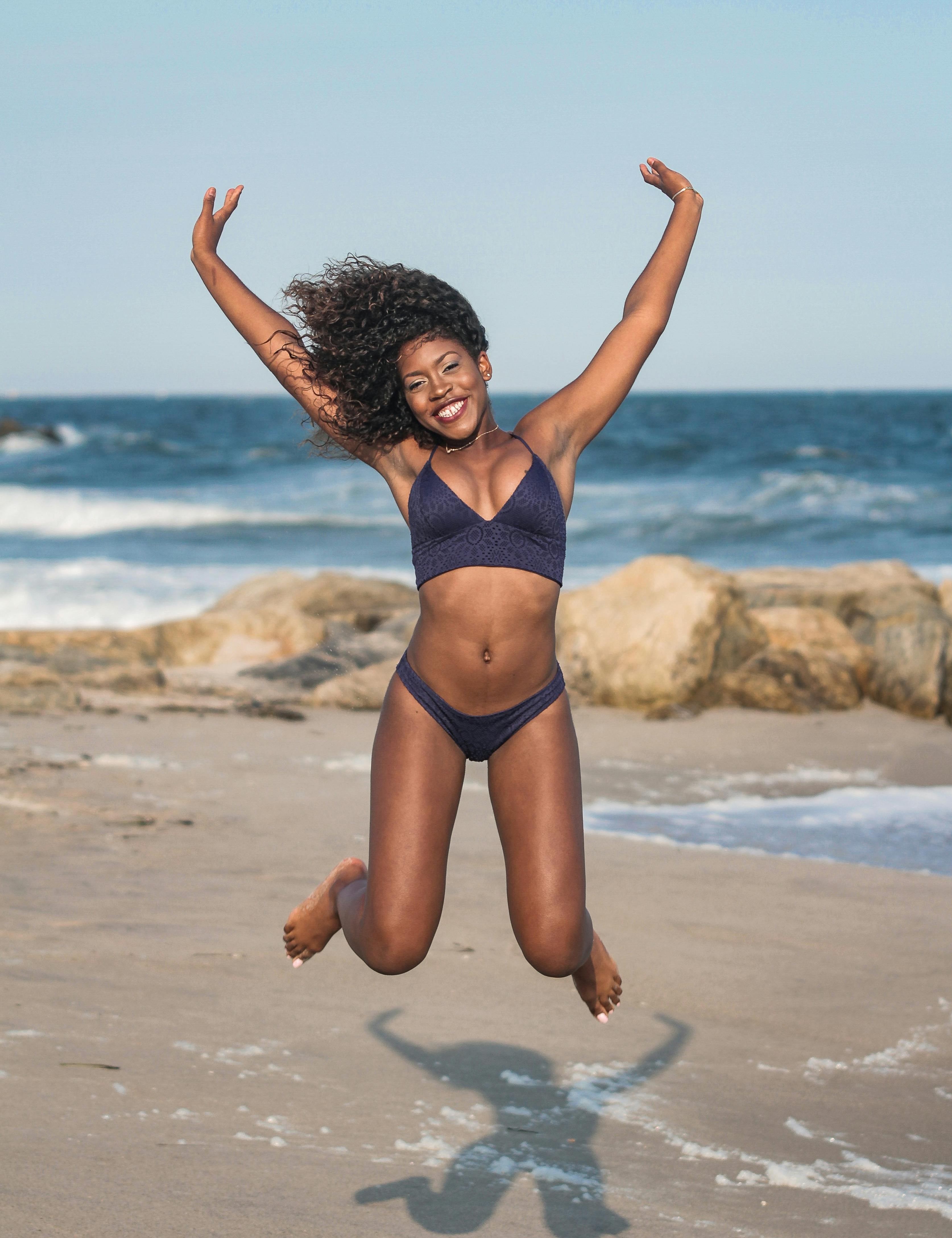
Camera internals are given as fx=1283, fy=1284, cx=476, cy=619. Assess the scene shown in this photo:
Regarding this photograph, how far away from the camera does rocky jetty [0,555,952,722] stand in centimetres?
1055

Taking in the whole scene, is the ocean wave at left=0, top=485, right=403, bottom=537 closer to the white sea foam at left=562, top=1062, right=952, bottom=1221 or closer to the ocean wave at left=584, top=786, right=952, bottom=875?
the ocean wave at left=584, top=786, right=952, bottom=875

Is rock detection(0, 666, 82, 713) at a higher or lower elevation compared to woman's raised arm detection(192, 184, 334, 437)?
lower

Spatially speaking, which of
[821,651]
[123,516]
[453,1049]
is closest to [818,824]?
[821,651]

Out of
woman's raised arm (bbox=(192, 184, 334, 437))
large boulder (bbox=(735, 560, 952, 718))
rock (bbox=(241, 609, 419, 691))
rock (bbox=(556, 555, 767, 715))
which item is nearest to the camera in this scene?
woman's raised arm (bbox=(192, 184, 334, 437))

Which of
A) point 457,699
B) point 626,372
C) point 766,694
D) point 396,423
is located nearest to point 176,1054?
point 457,699

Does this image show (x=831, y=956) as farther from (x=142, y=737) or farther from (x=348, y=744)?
(x=142, y=737)

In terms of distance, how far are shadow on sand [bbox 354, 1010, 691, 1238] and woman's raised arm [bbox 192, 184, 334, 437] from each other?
2186 mm

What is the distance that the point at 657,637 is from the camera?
1087 centimetres

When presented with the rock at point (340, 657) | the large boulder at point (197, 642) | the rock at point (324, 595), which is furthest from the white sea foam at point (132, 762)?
the rock at point (324, 595)

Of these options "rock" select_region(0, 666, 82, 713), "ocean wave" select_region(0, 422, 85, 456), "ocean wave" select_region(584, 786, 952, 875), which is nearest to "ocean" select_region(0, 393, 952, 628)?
"ocean wave" select_region(0, 422, 85, 456)

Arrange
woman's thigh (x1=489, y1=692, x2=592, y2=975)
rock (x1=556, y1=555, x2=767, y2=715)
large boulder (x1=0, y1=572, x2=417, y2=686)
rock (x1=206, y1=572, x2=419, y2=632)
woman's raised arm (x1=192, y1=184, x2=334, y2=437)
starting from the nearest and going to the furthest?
woman's thigh (x1=489, y1=692, x2=592, y2=975)
woman's raised arm (x1=192, y1=184, x2=334, y2=437)
rock (x1=556, y1=555, x2=767, y2=715)
large boulder (x1=0, y1=572, x2=417, y2=686)
rock (x1=206, y1=572, x2=419, y2=632)

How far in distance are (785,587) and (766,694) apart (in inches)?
140

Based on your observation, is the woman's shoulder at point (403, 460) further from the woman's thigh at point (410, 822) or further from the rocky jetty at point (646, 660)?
the rocky jetty at point (646, 660)

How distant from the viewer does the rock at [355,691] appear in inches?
420
